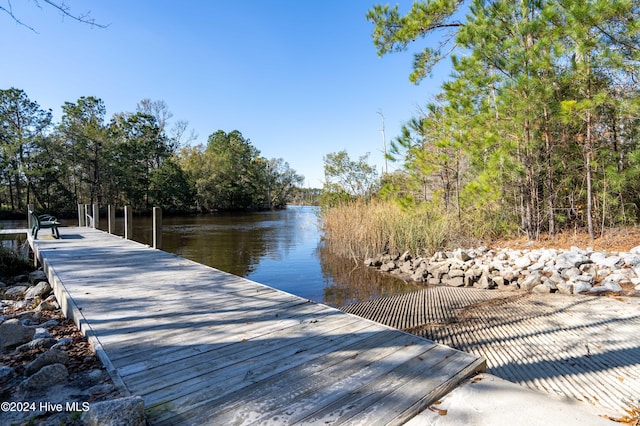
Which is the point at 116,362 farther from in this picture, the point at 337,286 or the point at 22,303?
the point at 337,286

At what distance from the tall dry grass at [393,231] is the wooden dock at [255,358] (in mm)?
4775

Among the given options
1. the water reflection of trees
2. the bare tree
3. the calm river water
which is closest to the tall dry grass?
the calm river water

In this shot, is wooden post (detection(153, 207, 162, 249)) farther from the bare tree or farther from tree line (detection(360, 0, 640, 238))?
tree line (detection(360, 0, 640, 238))

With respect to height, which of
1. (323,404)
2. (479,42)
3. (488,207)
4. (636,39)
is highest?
(479,42)

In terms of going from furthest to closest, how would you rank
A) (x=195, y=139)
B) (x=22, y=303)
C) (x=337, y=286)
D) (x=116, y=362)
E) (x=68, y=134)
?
(x=195, y=139)
(x=68, y=134)
(x=337, y=286)
(x=22, y=303)
(x=116, y=362)

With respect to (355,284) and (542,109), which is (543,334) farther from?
(542,109)

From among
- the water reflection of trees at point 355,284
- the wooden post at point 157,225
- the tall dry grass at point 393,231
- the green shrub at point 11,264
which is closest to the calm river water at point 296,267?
the water reflection of trees at point 355,284

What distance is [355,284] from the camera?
581 centimetres

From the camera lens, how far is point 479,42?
5832mm

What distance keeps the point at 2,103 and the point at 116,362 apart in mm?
27212

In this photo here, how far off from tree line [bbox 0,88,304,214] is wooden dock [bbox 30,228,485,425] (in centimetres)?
2438

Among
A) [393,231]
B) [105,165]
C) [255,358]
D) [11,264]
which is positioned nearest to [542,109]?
[393,231]

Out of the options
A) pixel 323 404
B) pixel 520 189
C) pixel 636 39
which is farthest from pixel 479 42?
pixel 323 404

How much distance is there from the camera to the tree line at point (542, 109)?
487cm
